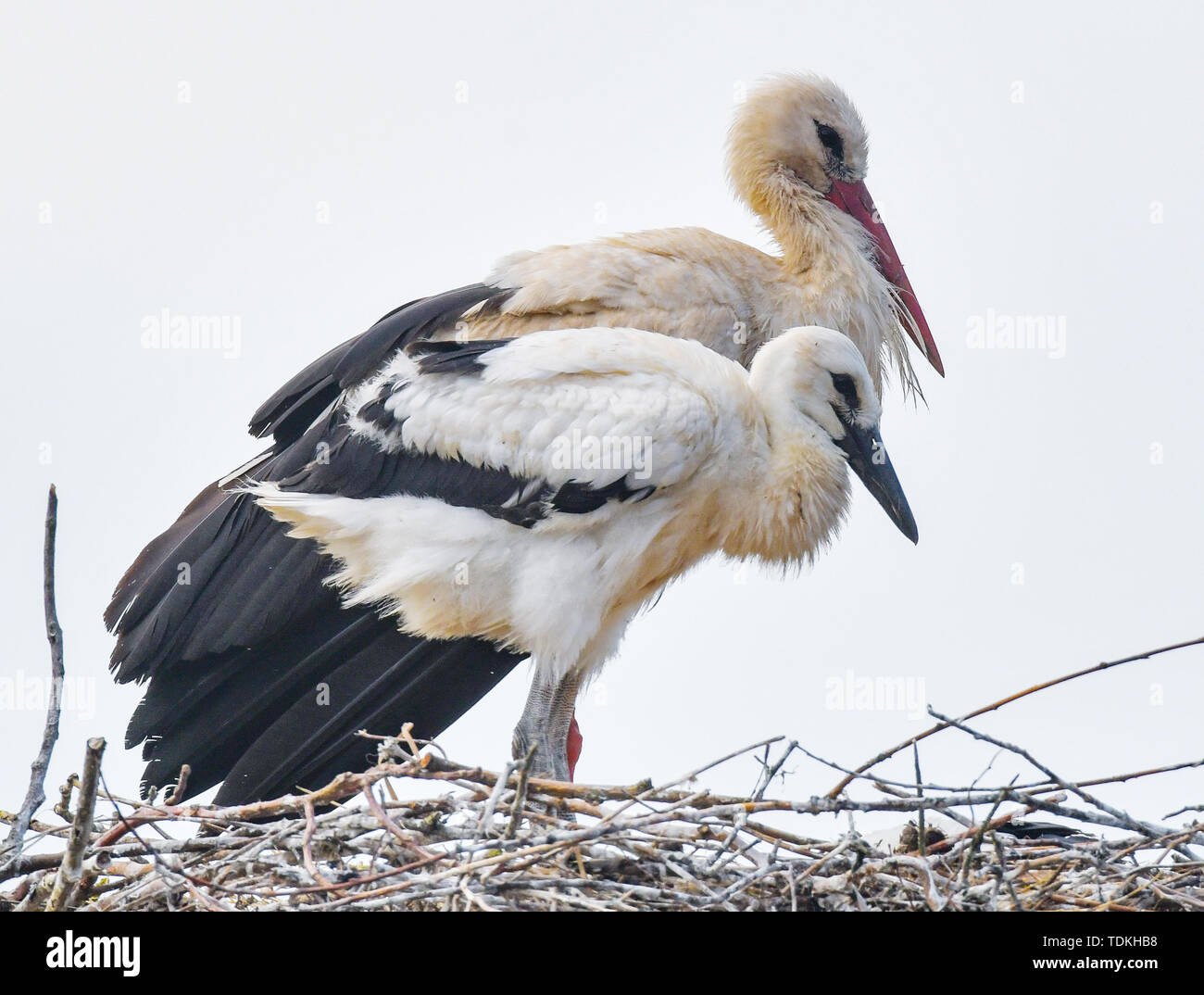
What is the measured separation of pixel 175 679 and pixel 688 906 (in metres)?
1.72

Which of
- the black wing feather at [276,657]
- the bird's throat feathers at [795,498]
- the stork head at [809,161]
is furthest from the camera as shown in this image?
the stork head at [809,161]

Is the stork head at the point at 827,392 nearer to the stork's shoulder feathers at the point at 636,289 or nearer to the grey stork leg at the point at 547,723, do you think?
the stork's shoulder feathers at the point at 636,289

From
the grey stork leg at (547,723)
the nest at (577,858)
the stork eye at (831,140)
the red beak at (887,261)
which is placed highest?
the stork eye at (831,140)

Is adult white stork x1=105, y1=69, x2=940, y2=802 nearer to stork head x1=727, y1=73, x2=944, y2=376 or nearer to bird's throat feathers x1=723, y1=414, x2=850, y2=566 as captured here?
stork head x1=727, y1=73, x2=944, y2=376

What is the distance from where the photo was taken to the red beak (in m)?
4.88

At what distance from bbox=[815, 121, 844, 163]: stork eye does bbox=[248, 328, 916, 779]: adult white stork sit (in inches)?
48.5

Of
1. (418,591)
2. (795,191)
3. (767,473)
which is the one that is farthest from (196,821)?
(795,191)

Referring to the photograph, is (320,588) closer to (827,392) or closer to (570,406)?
(570,406)

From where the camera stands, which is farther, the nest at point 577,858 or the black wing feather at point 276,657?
the black wing feather at point 276,657

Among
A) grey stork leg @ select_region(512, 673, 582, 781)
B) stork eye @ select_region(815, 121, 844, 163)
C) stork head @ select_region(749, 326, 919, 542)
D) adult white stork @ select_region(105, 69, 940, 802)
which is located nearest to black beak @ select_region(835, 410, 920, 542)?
stork head @ select_region(749, 326, 919, 542)

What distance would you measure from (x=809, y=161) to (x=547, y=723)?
5.94 feet

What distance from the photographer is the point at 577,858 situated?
2.90 meters

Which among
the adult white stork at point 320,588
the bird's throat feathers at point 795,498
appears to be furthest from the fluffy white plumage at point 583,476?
the adult white stork at point 320,588

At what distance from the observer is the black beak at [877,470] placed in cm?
387
